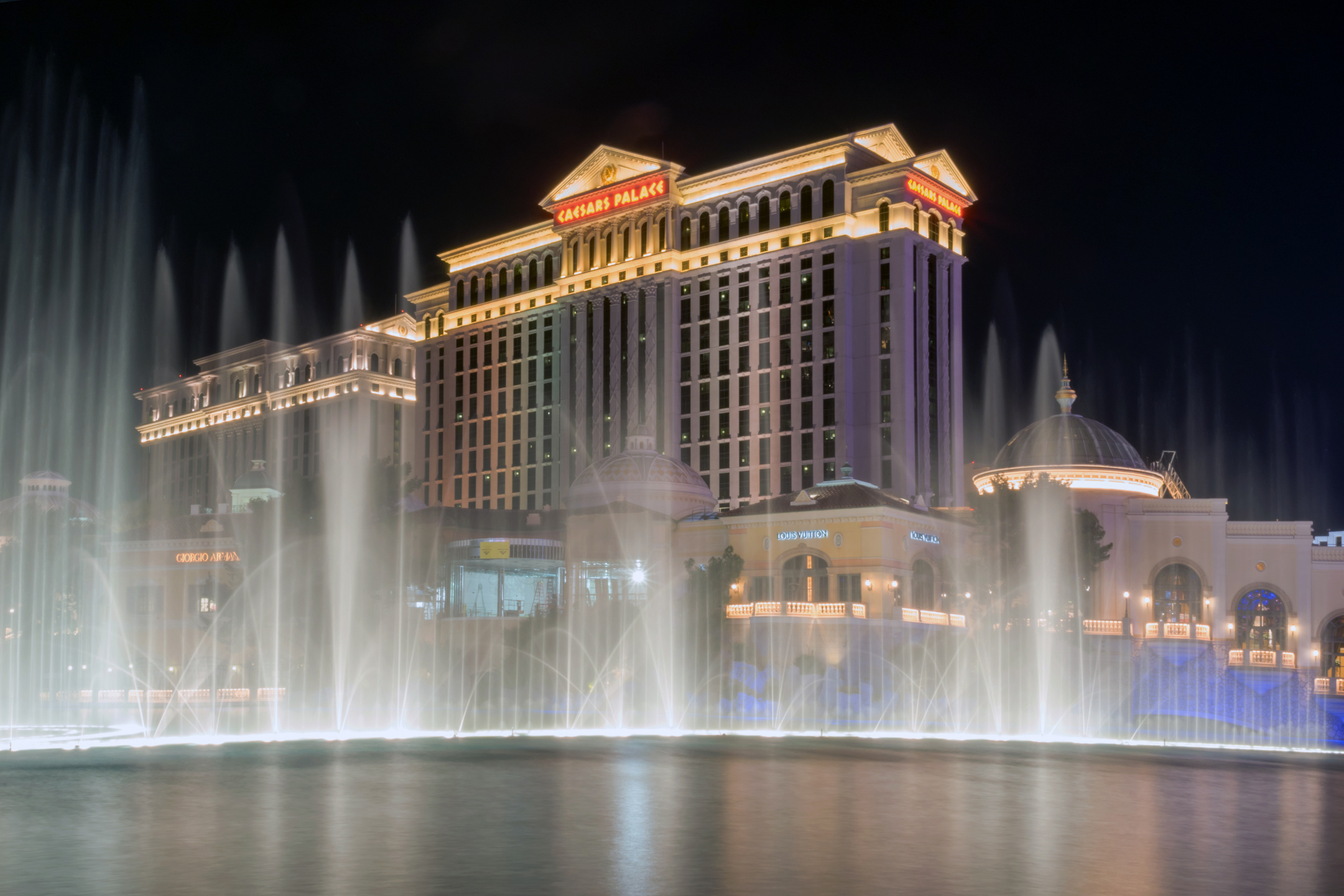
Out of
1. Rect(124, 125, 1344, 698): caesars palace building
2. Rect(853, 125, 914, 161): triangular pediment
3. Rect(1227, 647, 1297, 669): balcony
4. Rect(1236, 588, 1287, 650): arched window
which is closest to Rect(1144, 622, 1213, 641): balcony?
Rect(124, 125, 1344, 698): caesars palace building

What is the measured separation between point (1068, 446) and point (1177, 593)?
31.7ft

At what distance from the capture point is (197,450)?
494ft

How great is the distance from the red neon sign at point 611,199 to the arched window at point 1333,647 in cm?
5358

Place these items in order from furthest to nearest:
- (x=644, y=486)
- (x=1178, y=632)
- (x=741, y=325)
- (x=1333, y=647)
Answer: (x=741, y=325)
(x=644, y=486)
(x=1333, y=647)
(x=1178, y=632)

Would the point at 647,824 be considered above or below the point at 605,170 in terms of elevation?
below

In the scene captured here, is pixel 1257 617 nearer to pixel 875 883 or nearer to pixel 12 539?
pixel 875 883

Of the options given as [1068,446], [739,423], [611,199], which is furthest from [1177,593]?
[611,199]

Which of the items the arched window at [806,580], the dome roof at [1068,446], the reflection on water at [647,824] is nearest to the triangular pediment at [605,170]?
the dome roof at [1068,446]

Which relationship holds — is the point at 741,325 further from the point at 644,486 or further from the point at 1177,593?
the point at 1177,593

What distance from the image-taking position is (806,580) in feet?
202

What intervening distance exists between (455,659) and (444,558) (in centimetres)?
957

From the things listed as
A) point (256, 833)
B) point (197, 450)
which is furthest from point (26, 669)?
point (197, 450)

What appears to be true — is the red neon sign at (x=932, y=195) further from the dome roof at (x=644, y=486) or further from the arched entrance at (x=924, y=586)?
the arched entrance at (x=924, y=586)

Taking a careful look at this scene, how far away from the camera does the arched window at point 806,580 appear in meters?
60.9
